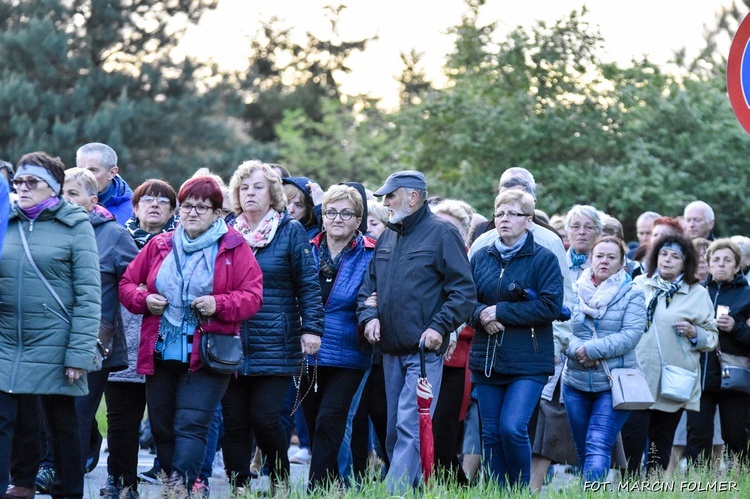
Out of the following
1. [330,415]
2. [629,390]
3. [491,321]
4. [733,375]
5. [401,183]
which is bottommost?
[330,415]

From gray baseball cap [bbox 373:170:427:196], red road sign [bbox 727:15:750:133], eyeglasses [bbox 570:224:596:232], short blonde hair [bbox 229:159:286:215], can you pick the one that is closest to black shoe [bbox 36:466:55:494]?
short blonde hair [bbox 229:159:286:215]

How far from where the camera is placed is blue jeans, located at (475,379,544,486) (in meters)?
8.09

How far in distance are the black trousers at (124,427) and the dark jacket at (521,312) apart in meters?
2.40

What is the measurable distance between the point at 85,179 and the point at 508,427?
3.39m

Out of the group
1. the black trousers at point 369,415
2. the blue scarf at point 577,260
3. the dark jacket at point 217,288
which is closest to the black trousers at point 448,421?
the black trousers at point 369,415

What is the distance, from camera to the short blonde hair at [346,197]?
28.7 feet

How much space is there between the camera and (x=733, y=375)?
35.3 feet

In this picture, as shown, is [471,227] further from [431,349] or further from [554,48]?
[554,48]

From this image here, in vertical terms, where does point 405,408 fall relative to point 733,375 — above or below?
below

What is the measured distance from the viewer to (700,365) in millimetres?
10766

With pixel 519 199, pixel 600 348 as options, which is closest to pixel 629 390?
pixel 600 348

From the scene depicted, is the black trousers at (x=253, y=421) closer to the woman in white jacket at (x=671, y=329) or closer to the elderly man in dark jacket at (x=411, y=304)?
the elderly man in dark jacket at (x=411, y=304)

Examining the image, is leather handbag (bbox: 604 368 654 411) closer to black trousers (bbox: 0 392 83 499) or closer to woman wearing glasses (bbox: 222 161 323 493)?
woman wearing glasses (bbox: 222 161 323 493)

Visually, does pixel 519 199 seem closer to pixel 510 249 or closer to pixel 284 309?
pixel 510 249
